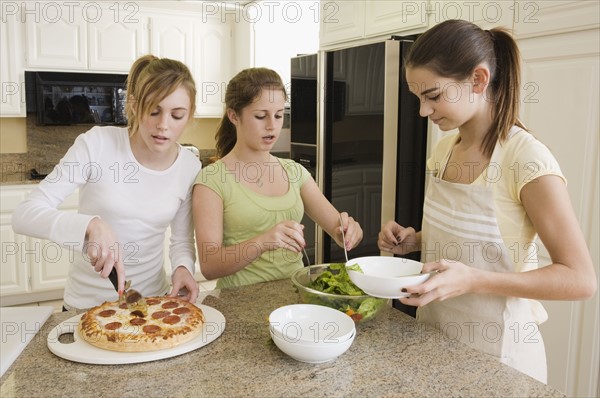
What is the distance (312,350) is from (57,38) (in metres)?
3.63

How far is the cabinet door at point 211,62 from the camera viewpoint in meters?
4.45

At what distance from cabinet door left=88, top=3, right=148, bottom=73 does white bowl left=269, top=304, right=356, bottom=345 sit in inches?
134

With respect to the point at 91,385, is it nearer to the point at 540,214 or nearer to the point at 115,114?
the point at 540,214

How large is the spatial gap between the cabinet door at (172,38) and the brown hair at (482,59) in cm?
332

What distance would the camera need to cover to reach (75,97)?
160 inches

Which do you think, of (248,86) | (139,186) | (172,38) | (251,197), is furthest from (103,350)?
(172,38)

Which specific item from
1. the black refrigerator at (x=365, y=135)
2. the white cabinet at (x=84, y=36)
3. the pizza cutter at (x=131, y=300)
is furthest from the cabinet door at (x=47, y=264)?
the pizza cutter at (x=131, y=300)

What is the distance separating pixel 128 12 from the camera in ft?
13.6

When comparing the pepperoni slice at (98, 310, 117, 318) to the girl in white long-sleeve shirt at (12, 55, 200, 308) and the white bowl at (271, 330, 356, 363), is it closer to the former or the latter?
the girl in white long-sleeve shirt at (12, 55, 200, 308)

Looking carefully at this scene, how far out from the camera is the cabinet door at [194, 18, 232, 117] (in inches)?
175

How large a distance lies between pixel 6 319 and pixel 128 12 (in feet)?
11.0

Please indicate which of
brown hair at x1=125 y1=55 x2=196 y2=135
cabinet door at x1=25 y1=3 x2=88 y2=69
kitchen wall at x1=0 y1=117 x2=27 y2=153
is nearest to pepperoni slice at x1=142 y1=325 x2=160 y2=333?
brown hair at x1=125 y1=55 x2=196 y2=135

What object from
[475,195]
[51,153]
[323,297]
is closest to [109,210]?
[323,297]

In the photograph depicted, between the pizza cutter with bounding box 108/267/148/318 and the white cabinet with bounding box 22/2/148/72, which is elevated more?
the white cabinet with bounding box 22/2/148/72
